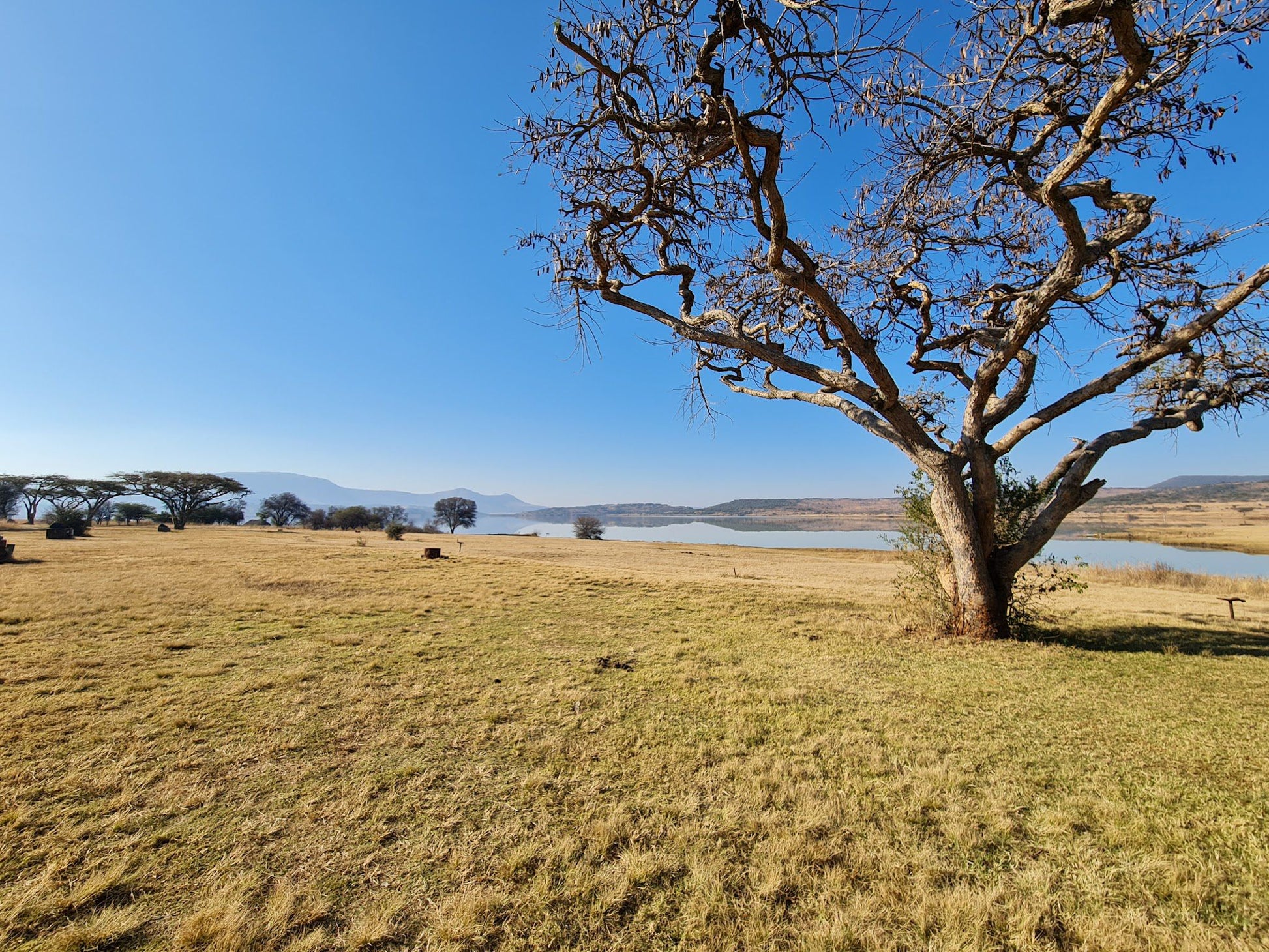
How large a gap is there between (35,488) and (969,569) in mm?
84188

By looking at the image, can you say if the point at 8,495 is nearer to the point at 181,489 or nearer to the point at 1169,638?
the point at 181,489

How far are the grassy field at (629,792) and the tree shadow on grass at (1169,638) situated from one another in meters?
0.09

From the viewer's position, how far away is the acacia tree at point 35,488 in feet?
170

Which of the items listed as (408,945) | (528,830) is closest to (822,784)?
(528,830)

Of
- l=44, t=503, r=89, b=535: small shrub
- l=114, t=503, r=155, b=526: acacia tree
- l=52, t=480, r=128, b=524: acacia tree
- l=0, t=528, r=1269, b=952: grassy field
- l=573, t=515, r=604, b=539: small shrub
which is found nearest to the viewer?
l=0, t=528, r=1269, b=952: grassy field

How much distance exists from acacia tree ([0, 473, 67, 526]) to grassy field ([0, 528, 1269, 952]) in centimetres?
6879

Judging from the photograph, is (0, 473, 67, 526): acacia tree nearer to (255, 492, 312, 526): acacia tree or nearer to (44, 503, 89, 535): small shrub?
(44, 503, 89, 535): small shrub

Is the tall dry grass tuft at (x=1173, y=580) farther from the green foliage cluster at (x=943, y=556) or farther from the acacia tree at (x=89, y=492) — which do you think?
the acacia tree at (x=89, y=492)

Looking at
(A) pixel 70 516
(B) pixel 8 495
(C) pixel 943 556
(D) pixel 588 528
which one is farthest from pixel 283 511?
(C) pixel 943 556

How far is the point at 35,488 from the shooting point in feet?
174

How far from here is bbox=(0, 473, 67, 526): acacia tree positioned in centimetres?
5172

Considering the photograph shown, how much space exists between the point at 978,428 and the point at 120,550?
32.4 meters

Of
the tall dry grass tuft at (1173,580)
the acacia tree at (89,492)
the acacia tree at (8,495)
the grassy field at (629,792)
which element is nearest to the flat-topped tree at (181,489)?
the acacia tree at (89,492)

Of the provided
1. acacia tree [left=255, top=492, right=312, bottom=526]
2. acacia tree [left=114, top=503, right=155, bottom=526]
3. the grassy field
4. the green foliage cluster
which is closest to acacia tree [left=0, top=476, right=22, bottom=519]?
acacia tree [left=114, top=503, right=155, bottom=526]
